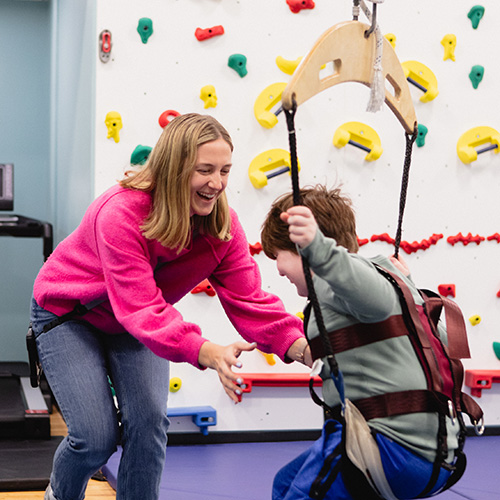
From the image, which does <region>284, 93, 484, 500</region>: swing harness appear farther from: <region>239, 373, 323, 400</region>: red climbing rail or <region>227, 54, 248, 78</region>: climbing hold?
<region>227, 54, 248, 78</region>: climbing hold

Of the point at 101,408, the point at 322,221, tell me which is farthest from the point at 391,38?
the point at 101,408

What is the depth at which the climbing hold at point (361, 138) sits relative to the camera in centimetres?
369

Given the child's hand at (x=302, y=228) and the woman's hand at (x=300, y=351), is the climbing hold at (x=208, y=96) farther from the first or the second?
the child's hand at (x=302, y=228)

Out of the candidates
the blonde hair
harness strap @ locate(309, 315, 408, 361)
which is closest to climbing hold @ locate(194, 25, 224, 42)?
the blonde hair

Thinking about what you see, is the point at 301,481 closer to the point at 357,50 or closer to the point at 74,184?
the point at 357,50

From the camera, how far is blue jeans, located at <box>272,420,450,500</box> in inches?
62.9

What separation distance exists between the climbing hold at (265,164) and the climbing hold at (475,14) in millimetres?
1204

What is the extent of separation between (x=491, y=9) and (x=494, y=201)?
99 centimetres

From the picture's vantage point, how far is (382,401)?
1627 mm

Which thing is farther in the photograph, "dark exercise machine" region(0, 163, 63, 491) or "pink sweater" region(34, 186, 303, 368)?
"dark exercise machine" region(0, 163, 63, 491)

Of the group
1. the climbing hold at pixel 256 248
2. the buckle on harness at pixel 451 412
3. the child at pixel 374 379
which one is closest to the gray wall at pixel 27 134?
the climbing hold at pixel 256 248

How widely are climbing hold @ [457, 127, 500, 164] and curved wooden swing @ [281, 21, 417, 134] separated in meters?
2.00

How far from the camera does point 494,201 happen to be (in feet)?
13.0

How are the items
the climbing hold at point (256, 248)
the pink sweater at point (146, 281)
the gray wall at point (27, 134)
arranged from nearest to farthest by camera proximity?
the pink sweater at point (146, 281)
the climbing hold at point (256, 248)
the gray wall at point (27, 134)
